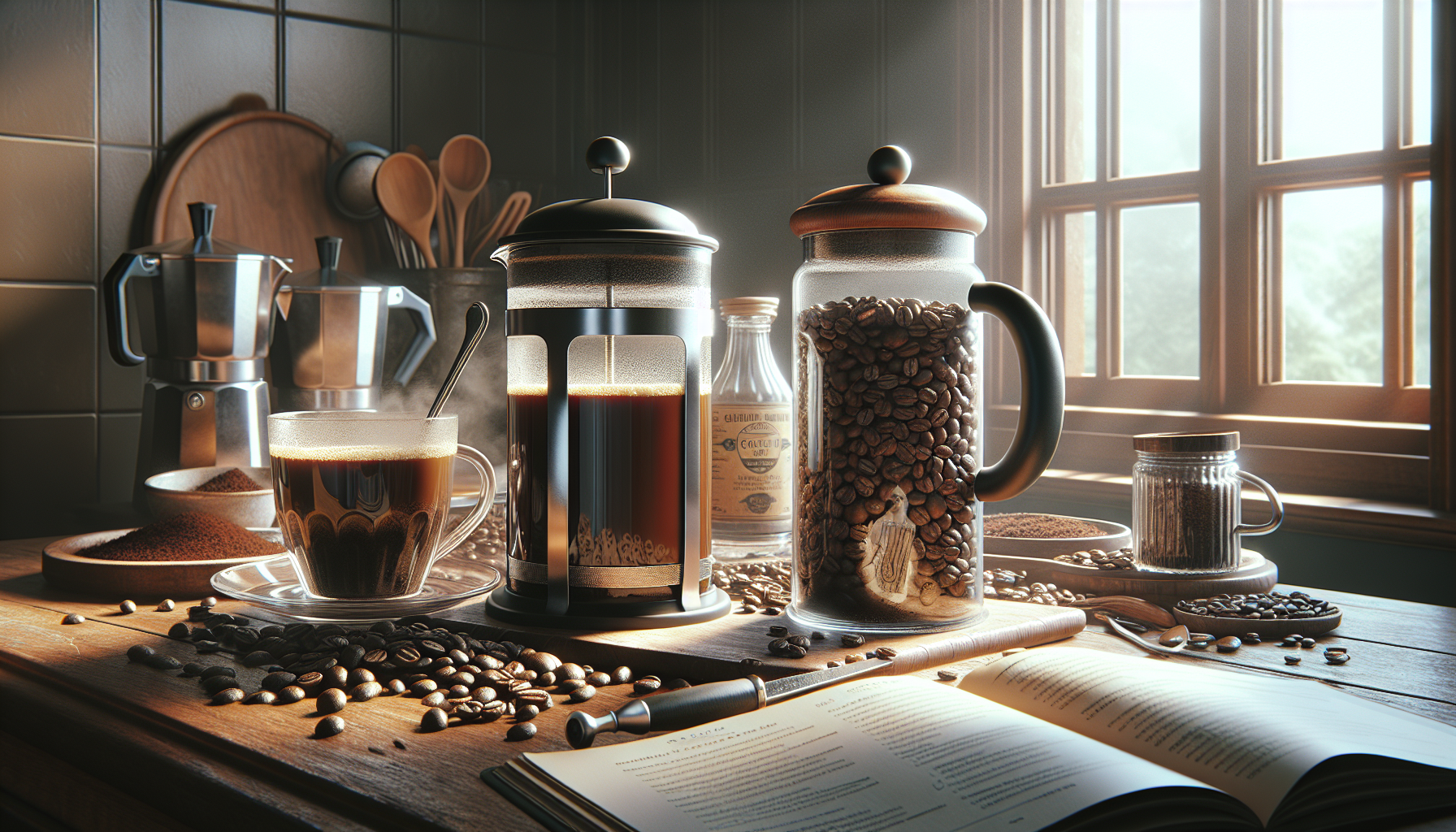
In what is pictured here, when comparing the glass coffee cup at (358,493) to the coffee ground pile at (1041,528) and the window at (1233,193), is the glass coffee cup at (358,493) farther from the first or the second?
the window at (1233,193)

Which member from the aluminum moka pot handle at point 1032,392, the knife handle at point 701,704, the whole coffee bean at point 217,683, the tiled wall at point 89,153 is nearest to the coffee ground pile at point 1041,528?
the aluminum moka pot handle at point 1032,392

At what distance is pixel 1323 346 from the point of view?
14.2ft

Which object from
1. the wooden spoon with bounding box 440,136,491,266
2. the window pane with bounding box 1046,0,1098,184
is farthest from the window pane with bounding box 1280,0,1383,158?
the wooden spoon with bounding box 440,136,491,266

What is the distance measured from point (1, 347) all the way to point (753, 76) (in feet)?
5.40

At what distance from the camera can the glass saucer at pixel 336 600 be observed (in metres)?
0.92

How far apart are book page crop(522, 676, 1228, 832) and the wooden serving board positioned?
429 mm

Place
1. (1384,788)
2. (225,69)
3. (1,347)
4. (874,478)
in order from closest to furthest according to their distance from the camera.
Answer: (1384,788) → (874,478) → (1,347) → (225,69)

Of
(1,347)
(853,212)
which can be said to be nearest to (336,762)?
(853,212)

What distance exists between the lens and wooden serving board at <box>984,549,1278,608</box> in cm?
102

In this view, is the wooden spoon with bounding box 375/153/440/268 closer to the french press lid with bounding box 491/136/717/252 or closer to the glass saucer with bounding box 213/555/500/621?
the glass saucer with bounding box 213/555/500/621

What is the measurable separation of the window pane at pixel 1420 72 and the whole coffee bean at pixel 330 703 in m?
1.81

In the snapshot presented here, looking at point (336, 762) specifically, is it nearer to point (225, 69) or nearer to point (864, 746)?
point (864, 746)

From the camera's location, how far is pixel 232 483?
1.30 m

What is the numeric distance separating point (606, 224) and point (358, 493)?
1.05 feet
